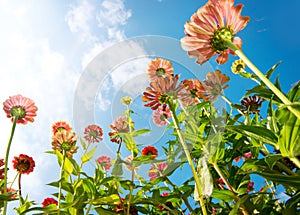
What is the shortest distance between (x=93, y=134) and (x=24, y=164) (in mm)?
722

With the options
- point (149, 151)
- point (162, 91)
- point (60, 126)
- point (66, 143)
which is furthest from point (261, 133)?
point (60, 126)

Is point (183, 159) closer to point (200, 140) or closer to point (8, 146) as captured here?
point (200, 140)

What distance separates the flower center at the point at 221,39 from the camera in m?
0.68

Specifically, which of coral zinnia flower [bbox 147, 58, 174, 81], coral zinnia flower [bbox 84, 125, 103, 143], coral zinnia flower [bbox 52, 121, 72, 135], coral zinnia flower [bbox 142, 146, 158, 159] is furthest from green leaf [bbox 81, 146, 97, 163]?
coral zinnia flower [bbox 52, 121, 72, 135]

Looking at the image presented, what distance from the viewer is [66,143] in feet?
3.66

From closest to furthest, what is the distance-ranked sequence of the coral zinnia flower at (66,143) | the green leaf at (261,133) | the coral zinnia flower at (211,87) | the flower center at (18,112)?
the green leaf at (261,133) < the coral zinnia flower at (211,87) < the coral zinnia flower at (66,143) < the flower center at (18,112)

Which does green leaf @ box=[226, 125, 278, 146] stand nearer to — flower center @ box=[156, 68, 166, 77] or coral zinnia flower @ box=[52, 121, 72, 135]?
flower center @ box=[156, 68, 166, 77]

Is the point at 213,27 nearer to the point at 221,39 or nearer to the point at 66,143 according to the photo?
the point at 221,39

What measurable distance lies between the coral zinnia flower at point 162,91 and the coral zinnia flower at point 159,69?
1 cm

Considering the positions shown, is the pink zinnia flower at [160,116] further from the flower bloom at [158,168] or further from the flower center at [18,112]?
the flower center at [18,112]

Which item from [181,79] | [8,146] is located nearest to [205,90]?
[181,79]

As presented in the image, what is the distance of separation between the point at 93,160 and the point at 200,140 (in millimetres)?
340

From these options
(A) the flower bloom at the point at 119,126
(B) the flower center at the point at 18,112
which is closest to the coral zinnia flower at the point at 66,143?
(A) the flower bloom at the point at 119,126

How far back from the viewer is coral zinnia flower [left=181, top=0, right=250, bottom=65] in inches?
26.7
